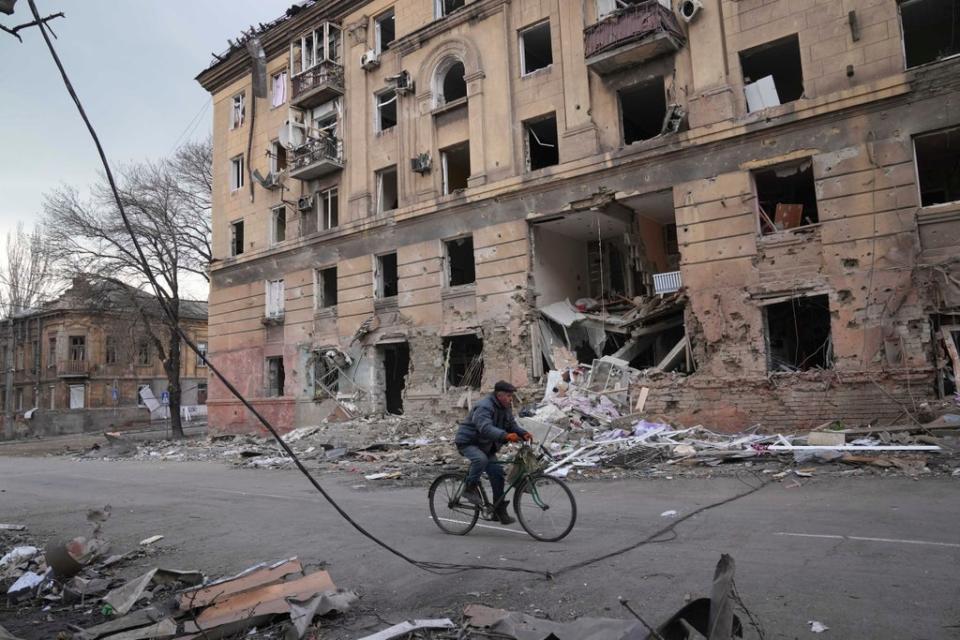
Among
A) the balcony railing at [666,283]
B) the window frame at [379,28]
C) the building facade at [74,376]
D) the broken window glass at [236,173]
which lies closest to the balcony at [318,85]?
the window frame at [379,28]

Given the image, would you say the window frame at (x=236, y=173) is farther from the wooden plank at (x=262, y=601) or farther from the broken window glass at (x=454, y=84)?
the wooden plank at (x=262, y=601)

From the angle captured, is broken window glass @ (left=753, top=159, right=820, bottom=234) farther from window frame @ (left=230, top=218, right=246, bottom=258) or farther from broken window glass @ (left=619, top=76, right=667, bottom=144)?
window frame @ (left=230, top=218, right=246, bottom=258)

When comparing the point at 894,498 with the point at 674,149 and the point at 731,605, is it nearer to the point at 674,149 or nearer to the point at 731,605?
the point at 731,605

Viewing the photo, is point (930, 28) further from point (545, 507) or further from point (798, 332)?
point (545, 507)

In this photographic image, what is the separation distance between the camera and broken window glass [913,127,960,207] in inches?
539

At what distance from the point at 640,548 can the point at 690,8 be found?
14706 mm

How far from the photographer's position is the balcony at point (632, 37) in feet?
52.2

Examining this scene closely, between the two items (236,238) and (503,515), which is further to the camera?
(236,238)

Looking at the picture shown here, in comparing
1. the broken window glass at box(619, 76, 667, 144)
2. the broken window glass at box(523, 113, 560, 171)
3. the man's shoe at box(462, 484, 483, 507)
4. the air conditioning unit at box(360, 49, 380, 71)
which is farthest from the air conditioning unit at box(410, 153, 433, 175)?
the man's shoe at box(462, 484, 483, 507)

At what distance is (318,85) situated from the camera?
23938 millimetres

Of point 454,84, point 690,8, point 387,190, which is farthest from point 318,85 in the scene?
point 690,8

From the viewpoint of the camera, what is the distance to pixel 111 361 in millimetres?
49469

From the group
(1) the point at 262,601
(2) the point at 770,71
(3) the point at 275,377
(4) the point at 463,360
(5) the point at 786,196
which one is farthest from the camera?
(3) the point at 275,377

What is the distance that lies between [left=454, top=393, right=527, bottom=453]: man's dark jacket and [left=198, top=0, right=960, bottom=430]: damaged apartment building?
9.56 m
